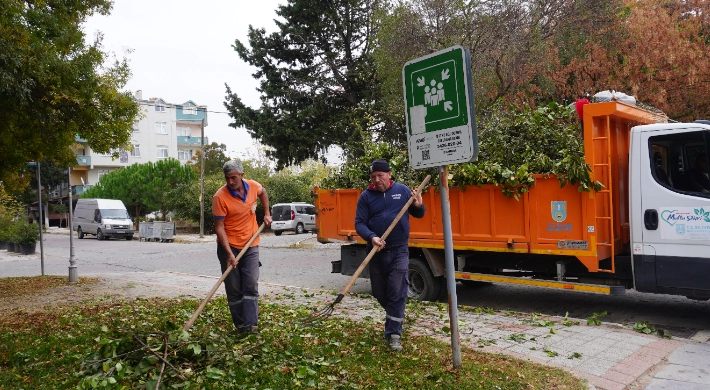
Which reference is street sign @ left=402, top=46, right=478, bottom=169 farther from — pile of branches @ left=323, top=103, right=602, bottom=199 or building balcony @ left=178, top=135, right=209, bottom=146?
building balcony @ left=178, top=135, right=209, bottom=146

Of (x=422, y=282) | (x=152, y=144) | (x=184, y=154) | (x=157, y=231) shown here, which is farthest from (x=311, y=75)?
(x=184, y=154)

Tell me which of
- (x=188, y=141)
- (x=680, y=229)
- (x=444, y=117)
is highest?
(x=188, y=141)

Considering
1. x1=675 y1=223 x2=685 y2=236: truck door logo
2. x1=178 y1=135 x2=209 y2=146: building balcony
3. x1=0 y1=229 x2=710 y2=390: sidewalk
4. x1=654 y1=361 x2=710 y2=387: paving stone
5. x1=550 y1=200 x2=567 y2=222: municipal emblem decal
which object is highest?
x1=178 y1=135 x2=209 y2=146: building balcony

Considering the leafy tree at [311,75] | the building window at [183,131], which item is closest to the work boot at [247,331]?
the leafy tree at [311,75]

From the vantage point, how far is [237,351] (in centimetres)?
501

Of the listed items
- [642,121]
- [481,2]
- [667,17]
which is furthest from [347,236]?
[667,17]

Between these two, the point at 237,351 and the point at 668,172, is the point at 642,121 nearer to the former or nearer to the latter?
the point at 668,172

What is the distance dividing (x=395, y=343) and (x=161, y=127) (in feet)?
213

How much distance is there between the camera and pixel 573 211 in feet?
23.8

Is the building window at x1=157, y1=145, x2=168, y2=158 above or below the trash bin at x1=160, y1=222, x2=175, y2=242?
above

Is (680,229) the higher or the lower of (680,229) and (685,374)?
the higher

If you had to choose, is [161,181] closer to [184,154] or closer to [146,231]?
[146,231]

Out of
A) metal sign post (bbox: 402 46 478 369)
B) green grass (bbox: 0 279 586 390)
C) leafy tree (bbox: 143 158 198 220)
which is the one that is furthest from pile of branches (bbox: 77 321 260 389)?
leafy tree (bbox: 143 158 198 220)

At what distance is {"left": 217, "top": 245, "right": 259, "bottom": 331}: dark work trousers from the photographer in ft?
19.2
